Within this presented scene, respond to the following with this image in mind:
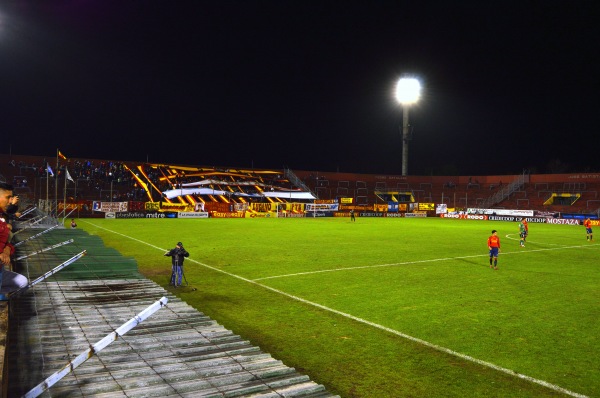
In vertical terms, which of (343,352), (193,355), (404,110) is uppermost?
(404,110)

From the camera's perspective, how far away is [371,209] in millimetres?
70188

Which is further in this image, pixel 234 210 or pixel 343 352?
pixel 234 210

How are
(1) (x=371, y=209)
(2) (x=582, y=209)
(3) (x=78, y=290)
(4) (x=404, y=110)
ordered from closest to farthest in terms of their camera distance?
(3) (x=78, y=290), (2) (x=582, y=209), (1) (x=371, y=209), (4) (x=404, y=110)

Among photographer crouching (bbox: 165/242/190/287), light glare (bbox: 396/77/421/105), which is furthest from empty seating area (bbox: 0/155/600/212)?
photographer crouching (bbox: 165/242/190/287)

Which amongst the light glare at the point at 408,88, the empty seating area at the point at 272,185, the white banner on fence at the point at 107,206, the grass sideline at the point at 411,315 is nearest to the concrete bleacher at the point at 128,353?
the grass sideline at the point at 411,315

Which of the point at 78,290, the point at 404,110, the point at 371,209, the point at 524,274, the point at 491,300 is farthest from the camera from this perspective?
the point at 404,110

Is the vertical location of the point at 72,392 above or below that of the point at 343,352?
above

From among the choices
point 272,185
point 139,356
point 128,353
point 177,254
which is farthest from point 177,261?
point 272,185

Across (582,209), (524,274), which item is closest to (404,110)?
(582,209)

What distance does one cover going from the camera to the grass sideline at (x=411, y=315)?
7.20 m

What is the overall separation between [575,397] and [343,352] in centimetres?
374

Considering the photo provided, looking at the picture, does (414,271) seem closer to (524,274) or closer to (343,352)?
(524,274)

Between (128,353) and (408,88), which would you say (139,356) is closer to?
(128,353)

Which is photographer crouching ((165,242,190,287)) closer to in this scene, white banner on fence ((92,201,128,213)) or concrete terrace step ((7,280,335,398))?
concrete terrace step ((7,280,335,398))
